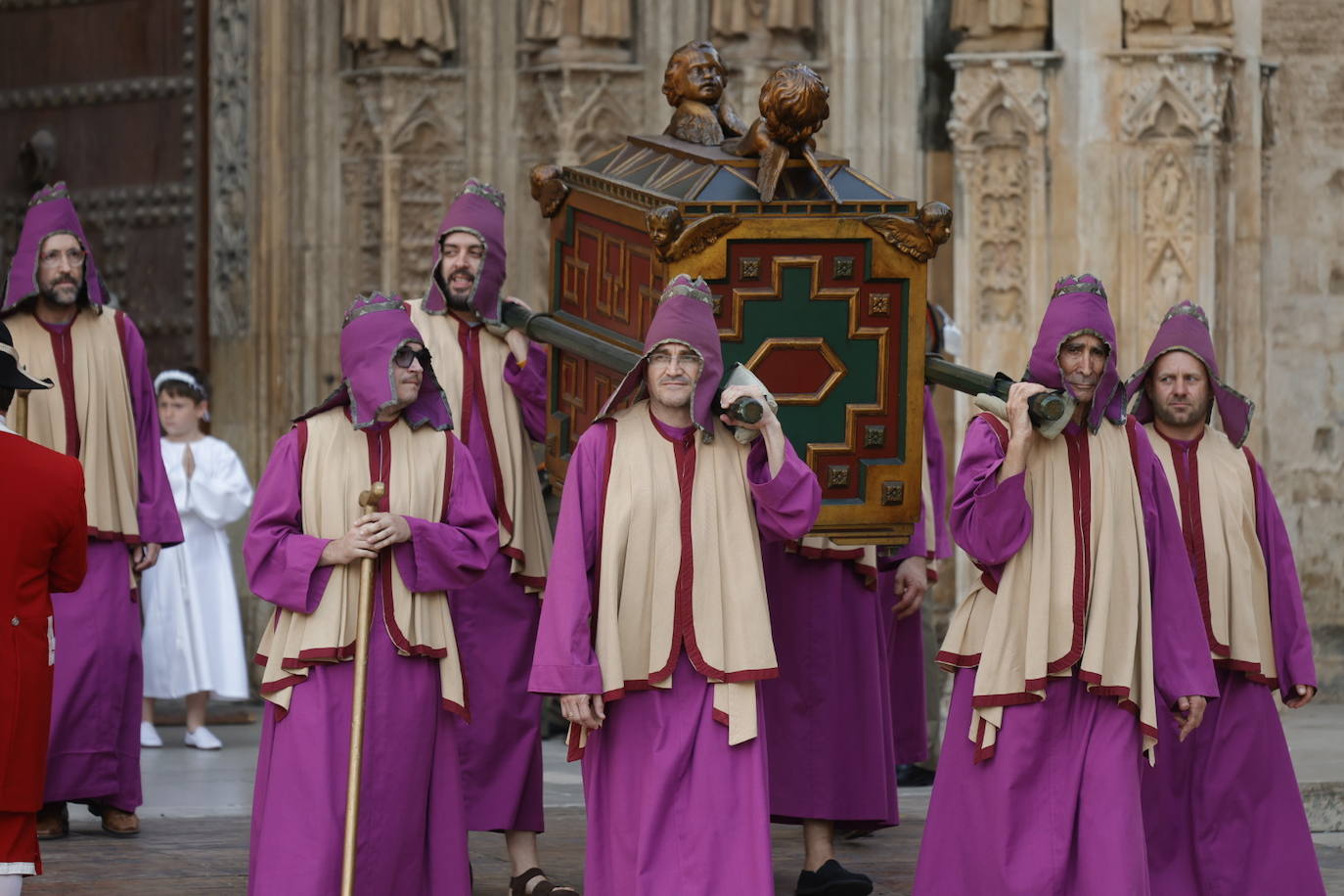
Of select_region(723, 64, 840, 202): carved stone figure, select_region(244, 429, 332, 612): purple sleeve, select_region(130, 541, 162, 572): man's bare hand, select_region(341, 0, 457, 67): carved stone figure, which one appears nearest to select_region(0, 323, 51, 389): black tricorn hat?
select_region(244, 429, 332, 612): purple sleeve

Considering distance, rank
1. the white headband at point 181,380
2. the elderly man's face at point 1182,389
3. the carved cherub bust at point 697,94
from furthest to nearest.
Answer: the white headband at point 181,380
the carved cherub bust at point 697,94
the elderly man's face at point 1182,389

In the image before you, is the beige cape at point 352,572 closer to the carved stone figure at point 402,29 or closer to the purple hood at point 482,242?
the purple hood at point 482,242

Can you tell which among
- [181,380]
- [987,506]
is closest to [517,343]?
[987,506]

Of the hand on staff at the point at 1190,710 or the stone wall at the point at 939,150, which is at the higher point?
the stone wall at the point at 939,150

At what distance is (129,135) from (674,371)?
714 centimetres

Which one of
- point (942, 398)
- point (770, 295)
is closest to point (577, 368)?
point (770, 295)

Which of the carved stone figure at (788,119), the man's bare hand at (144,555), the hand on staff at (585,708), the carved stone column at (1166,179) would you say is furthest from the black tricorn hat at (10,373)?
the carved stone column at (1166,179)

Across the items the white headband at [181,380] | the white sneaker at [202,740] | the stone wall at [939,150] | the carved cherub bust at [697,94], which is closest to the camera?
the carved cherub bust at [697,94]

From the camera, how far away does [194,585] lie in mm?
11828

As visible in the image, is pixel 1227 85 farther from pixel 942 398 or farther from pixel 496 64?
pixel 496 64

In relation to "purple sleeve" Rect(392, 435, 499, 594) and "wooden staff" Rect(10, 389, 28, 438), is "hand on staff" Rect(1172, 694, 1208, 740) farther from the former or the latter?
"wooden staff" Rect(10, 389, 28, 438)

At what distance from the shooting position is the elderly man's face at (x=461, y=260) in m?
8.34

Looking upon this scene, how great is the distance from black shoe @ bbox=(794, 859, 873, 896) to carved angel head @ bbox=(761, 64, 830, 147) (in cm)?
226

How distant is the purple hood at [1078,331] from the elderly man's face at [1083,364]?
1 centimetres
